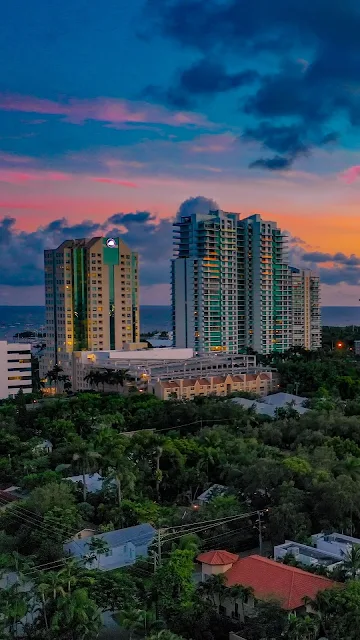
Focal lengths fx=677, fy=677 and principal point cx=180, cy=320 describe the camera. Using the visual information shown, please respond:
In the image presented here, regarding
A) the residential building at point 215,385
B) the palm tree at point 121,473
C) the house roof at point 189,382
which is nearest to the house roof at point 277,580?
the palm tree at point 121,473

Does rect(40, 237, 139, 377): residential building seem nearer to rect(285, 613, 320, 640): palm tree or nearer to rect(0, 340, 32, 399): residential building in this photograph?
rect(0, 340, 32, 399): residential building

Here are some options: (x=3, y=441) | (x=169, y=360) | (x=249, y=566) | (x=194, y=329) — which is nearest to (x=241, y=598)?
(x=249, y=566)

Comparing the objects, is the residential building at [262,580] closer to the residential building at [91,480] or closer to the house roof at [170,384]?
the residential building at [91,480]

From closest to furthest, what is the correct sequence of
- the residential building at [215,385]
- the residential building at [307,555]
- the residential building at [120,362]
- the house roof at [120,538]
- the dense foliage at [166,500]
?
the dense foliage at [166,500]
the residential building at [307,555]
the house roof at [120,538]
the residential building at [215,385]
the residential building at [120,362]

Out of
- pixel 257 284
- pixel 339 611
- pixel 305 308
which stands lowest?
pixel 339 611

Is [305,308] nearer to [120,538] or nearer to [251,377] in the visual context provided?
[251,377]

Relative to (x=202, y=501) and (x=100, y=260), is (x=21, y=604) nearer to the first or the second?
(x=202, y=501)

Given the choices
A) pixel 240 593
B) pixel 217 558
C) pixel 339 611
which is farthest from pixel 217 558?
pixel 339 611

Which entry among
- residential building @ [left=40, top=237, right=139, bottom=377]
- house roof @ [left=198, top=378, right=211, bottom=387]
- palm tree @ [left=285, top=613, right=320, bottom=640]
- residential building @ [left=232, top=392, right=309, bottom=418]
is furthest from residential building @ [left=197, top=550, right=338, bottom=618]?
residential building @ [left=40, top=237, right=139, bottom=377]
